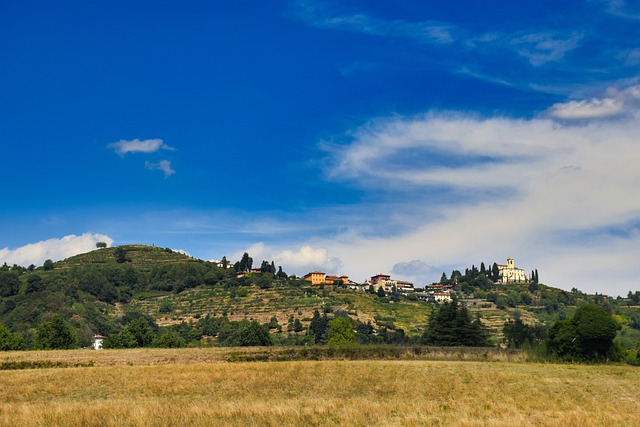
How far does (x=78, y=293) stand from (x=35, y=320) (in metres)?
42.2

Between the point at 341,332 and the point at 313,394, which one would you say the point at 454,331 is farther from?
the point at 313,394

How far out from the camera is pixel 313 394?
97.2 feet

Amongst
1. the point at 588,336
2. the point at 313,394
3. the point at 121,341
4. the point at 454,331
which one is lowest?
the point at 121,341

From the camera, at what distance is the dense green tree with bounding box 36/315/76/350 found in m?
90.6

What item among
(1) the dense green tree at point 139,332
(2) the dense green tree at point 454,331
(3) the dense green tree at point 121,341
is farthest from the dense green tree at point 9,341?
(2) the dense green tree at point 454,331

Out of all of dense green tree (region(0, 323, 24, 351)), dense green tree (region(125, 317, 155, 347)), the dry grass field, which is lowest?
dense green tree (region(0, 323, 24, 351))

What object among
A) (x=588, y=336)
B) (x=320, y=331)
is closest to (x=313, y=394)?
(x=588, y=336)

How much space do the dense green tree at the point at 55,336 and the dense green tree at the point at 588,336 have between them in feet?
240

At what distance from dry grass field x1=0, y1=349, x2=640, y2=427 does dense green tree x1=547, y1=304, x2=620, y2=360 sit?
5.88 m

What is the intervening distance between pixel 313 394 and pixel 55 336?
7507cm

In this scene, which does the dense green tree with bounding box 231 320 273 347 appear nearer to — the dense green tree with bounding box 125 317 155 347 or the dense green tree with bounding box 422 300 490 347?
the dense green tree with bounding box 125 317 155 347

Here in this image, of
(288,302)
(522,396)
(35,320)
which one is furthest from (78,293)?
(522,396)

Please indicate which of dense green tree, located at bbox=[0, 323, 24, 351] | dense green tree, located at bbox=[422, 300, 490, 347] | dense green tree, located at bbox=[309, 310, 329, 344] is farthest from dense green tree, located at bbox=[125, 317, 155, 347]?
dense green tree, located at bbox=[422, 300, 490, 347]

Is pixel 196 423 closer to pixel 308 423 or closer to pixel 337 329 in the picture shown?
pixel 308 423
